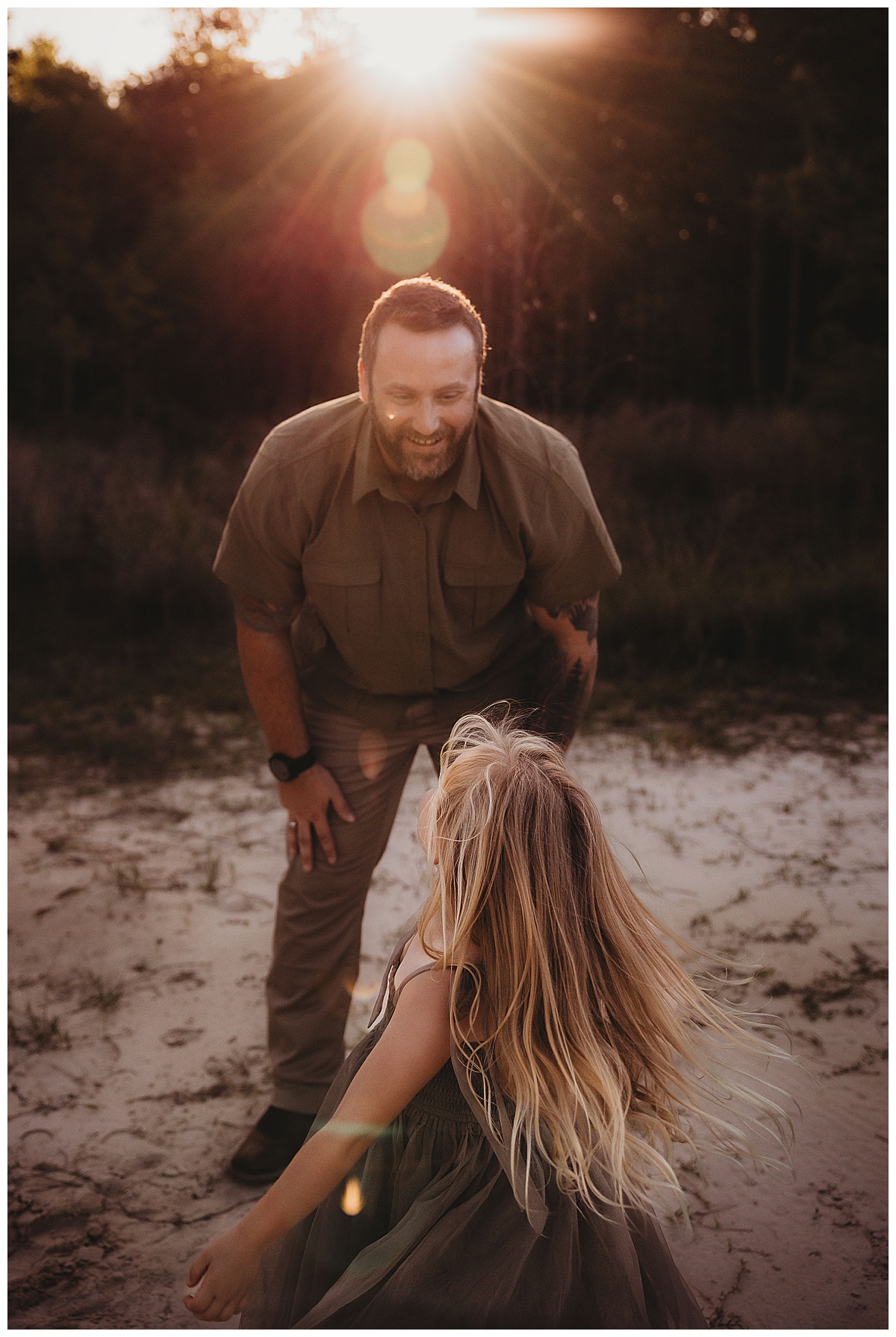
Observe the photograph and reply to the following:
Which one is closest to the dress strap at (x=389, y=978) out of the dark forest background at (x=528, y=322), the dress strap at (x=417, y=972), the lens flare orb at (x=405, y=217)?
the dress strap at (x=417, y=972)

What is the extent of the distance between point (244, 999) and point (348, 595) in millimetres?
1437

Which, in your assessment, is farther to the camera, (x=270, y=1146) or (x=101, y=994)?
(x=101, y=994)

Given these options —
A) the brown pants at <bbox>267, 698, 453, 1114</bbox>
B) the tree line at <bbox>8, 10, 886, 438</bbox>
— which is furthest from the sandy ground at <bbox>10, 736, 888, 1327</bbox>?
the tree line at <bbox>8, 10, 886, 438</bbox>

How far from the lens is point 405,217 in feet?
32.2

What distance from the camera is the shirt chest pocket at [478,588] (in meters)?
2.17

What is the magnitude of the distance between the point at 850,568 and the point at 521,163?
12.3 ft

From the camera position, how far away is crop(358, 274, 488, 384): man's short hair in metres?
1.91

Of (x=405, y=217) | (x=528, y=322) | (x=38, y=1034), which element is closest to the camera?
(x=38, y=1034)

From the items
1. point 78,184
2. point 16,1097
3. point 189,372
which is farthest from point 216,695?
point 78,184

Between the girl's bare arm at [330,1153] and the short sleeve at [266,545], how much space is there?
109 centimetres

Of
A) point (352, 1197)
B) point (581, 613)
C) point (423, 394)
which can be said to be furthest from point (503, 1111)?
point (423, 394)

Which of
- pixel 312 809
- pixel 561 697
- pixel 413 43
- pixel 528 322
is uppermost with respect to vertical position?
pixel 413 43

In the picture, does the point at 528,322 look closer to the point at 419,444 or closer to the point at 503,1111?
the point at 419,444

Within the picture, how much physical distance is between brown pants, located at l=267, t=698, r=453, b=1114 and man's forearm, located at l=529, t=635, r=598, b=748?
0.23 m
